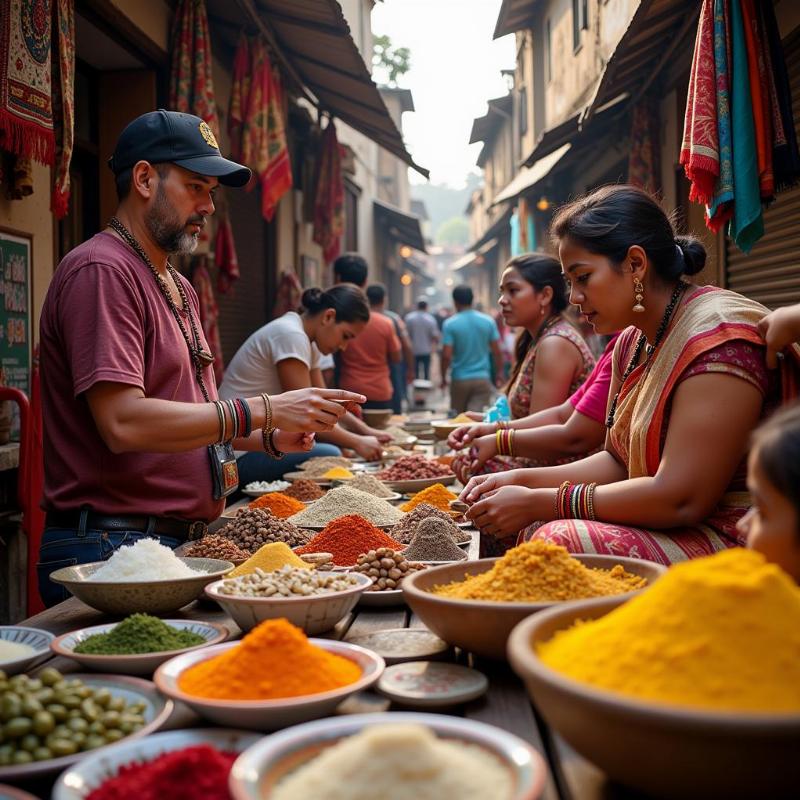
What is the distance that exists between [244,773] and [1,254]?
119 inches

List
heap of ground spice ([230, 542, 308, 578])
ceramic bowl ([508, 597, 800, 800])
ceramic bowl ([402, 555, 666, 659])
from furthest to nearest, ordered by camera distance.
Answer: heap of ground spice ([230, 542, 308, 578])
ceramic bowl ([402, 555, 666, 659])
ceramic bowl ([508, 597, 800, 800])

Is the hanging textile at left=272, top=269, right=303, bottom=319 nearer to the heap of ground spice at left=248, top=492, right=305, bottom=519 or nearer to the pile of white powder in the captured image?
the heap of ground spice at left=248, top=492, right=305, bottom=519

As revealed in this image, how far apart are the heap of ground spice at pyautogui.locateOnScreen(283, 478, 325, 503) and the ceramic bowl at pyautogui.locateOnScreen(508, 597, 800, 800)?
8.49ft

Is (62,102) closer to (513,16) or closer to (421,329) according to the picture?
Answer: (421,329)

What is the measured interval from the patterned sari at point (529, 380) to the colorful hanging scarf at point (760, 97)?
117 centimetres

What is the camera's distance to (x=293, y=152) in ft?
29.3

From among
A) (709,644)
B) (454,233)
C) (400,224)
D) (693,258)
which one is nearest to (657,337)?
(693,258)

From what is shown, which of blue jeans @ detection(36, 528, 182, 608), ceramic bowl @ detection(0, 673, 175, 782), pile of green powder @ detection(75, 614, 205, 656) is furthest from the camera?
blue jeans @ detection(36, 528, 182, 608)

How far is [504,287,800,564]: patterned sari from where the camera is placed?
192 cm

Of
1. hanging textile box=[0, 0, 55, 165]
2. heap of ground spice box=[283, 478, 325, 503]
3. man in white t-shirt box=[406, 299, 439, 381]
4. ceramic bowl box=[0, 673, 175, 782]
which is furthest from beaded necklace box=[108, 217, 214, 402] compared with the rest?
man in white t-shirt box=[406, 299, 439, 381]

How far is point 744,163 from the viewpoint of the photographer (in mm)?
2975

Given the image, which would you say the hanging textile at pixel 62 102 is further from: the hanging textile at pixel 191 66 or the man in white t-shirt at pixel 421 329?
the man in white t-shirt at pixel 421 329

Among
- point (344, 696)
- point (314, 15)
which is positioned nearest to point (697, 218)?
point (314, 15)

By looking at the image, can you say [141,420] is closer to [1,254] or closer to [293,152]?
[1,254]
